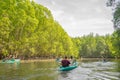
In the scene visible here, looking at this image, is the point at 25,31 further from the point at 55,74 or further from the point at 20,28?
the point at 55,74

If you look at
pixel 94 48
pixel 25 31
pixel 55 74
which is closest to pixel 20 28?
pixel 25 31

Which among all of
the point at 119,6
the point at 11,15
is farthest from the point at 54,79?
Result: the point at 11,15

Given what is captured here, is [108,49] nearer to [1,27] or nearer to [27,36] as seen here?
[27,36]

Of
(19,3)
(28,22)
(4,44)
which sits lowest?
(4,44)

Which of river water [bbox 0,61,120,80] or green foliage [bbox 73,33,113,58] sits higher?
green foliage [bbox 73,33,113,58]


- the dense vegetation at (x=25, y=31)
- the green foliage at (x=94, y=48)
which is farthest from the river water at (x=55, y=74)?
the green foliage at (x=94, y=48)

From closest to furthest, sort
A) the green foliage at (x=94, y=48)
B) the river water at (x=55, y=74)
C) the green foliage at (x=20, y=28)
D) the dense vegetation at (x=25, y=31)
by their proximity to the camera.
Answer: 1. the river water at (x=55, y=74)
2. the green foliage at (x=20, y=28)
3. the dense vegetation at (x=25, y=31)
4. the green foliage at (x=94, y=48)

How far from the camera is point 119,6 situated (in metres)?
37.1

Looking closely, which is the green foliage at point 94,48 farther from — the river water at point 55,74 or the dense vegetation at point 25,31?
the river water at point 55,74

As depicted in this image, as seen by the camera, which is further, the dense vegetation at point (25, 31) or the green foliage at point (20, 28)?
the dense vegetation at point (25, 31)

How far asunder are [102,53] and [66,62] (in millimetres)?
127575

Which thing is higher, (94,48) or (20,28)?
(94,48)

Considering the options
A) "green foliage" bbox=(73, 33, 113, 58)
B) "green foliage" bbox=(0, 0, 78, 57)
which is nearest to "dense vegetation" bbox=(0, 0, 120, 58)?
"green foliage" bbox=(0, 0, 78, 57)

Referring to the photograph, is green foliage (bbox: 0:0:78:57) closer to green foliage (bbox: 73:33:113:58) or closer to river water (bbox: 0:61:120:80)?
river water (bbox: 0:61:120:80)
